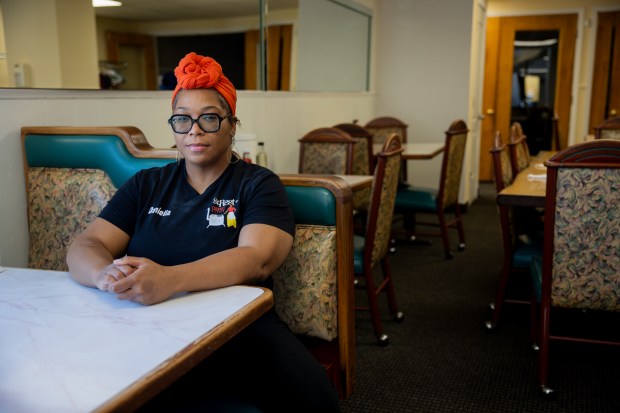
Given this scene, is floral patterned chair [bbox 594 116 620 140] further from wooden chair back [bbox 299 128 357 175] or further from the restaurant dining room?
wooden chair back [bbox 299 128 357 175]

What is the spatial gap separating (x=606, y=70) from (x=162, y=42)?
603cm

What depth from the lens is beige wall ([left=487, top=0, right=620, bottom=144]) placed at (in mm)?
6965

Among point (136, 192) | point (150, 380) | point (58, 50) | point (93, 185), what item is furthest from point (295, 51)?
point (150, 380)

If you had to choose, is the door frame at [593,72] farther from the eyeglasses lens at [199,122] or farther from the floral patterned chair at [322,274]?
the eyeglasses lens at [199,122]

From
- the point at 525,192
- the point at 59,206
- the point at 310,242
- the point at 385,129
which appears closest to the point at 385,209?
the point at 525,192

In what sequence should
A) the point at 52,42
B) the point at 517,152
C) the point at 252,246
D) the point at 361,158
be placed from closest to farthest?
1. the point at 252,246
2. the point at 52,42
3. the point at 517,152
4. the point at 361,158

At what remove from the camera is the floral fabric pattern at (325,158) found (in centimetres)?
355

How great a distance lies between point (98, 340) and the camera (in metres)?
0.96

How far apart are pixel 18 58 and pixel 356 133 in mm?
2406

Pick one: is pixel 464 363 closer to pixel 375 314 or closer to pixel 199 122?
pixel 375 314

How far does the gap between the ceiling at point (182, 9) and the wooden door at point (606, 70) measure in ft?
15.9

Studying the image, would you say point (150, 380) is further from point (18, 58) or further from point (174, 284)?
point (18, 58)

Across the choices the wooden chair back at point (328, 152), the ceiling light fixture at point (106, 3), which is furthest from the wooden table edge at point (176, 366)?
the wooden chair back at point (328, 152)

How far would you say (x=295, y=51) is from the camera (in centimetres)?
405
